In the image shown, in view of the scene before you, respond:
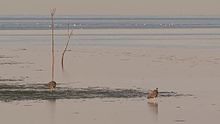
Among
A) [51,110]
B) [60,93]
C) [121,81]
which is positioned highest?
[121,81]

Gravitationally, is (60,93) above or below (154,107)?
above

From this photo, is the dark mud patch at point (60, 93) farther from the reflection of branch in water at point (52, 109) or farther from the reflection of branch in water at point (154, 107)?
the reflection of branch in water at point (154, 107)

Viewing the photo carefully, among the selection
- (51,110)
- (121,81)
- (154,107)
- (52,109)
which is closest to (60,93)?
(52,109)

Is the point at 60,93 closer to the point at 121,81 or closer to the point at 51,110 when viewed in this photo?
the point at 51,110

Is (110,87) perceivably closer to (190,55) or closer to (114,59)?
(114,59)

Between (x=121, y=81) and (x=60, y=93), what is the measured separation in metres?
4.71

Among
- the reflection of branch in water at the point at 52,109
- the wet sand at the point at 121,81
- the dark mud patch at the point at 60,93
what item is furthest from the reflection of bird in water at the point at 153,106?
the reflection of branch in water at the point at 52,109

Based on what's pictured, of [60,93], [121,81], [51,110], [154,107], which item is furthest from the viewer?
[121,81]

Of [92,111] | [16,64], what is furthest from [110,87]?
[16,64]

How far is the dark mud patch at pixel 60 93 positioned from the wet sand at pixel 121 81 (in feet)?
2.47

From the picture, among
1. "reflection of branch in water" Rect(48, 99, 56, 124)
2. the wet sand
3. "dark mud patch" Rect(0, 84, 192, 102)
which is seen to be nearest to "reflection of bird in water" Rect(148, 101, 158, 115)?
the wet sand

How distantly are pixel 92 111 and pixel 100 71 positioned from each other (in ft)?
43.4

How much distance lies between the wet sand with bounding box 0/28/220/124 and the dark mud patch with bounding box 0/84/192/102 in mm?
754

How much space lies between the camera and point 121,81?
114 feet
